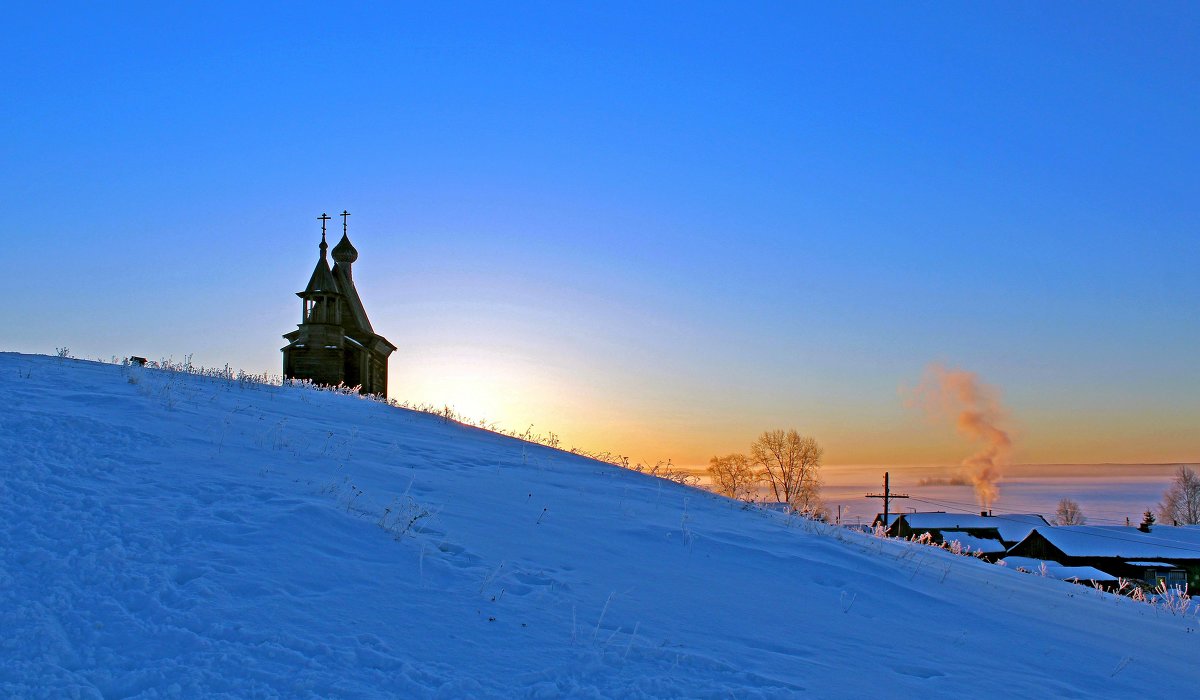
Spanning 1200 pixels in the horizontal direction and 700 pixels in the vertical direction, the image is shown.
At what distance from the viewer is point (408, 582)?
18.9ft

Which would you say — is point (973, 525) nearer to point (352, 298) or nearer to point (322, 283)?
point (352, 298)

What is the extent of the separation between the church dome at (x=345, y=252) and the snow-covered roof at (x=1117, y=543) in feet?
149

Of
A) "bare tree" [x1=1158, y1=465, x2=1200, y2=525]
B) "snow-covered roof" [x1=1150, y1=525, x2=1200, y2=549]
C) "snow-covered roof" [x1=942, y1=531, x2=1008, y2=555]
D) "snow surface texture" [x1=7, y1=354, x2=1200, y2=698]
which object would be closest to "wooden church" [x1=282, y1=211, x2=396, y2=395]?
"snow surface texture" [x1=7, y1=354, x2=1200, y2=698]

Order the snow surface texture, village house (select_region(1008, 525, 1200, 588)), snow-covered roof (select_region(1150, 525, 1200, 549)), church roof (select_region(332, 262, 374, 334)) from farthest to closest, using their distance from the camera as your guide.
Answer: snow-covered roof (select_region(1150, 525, 1200, 549)) → village house (select_region(1008, 525, 1200, 588)) → church roof (select_region(332, 262, 374, 334)) → the snow surface texture

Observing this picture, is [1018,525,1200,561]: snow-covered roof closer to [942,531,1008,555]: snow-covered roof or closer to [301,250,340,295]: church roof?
[942,531,1008,555]: snow-covered roof

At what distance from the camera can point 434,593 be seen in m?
5.63

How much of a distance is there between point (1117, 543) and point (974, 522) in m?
13.9

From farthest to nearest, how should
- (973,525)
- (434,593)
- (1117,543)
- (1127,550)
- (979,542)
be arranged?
(973,525) < (979,542) < (1117,543) < (1127,550) < (434,593)

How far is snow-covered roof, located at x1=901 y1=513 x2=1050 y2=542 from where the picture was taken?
64125mm

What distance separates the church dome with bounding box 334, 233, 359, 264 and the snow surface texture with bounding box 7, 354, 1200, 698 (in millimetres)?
35250

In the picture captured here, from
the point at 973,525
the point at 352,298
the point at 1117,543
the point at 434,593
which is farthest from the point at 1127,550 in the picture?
the point at 434,593

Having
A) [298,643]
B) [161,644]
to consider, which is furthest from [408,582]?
[161,644]

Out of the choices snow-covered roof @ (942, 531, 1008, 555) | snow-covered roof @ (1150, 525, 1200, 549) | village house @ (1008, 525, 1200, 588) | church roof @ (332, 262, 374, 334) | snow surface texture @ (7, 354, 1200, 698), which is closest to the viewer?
snow surface texture @ (7, 354, 1200, 698)

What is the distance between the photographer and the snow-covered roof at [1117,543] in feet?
164
